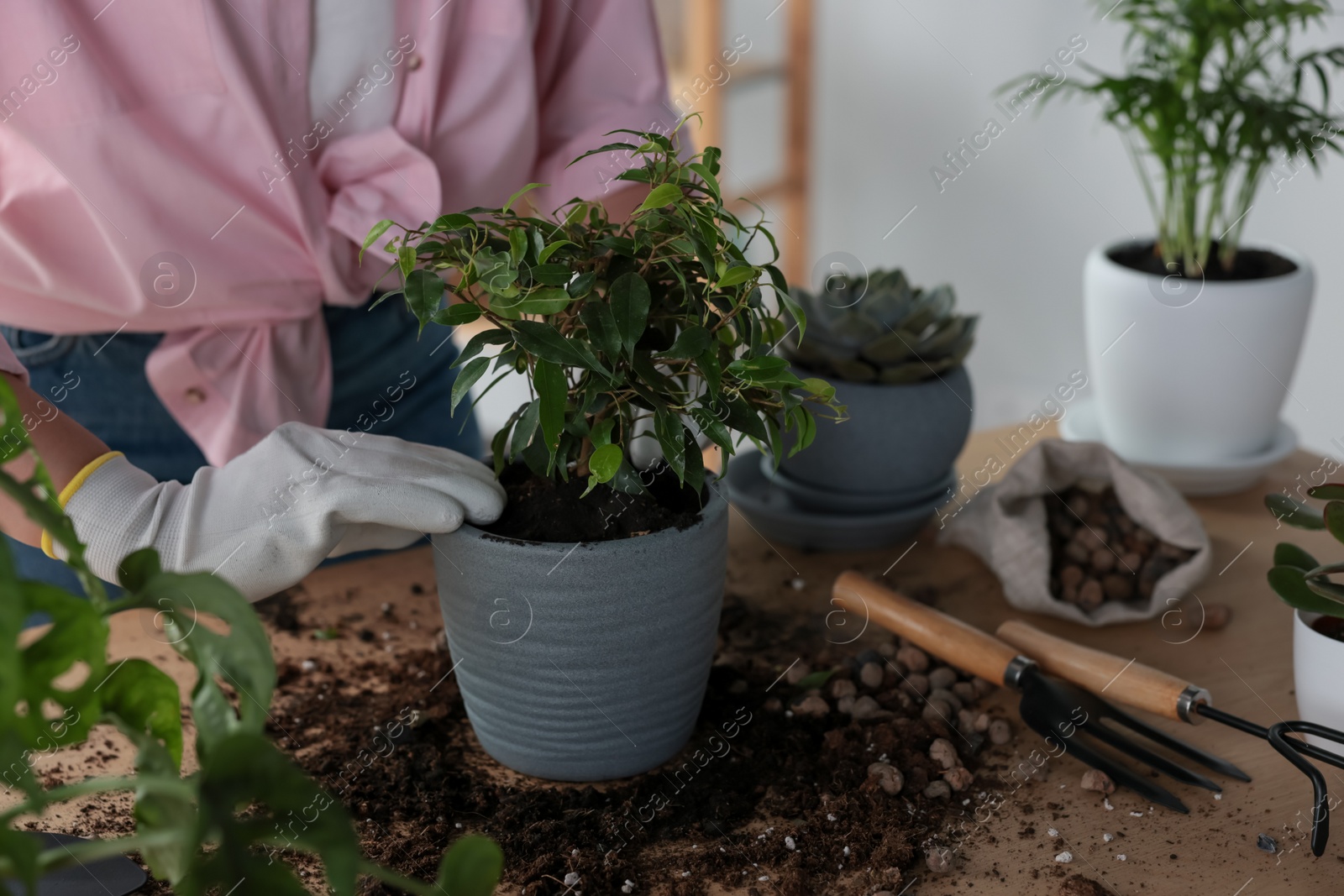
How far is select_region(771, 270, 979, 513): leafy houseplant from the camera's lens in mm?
972

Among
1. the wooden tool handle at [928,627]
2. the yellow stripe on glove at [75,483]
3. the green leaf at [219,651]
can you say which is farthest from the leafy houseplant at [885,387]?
the green leaf at [219,651]

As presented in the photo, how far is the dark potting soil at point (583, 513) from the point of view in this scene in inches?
27.0

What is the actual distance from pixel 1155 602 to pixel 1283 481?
0.38 meters

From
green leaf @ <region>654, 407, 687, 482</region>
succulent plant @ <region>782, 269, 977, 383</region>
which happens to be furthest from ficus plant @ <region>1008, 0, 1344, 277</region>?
green leaf @ <region>654, 407, 687, 482</region>

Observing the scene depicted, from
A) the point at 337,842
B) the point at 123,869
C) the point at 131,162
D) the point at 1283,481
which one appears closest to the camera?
the point at 337,842

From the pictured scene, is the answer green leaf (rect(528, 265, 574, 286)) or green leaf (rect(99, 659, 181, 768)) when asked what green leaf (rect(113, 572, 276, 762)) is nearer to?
green leaf (rect(99, 659, 181, 768))

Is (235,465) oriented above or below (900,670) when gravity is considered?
above

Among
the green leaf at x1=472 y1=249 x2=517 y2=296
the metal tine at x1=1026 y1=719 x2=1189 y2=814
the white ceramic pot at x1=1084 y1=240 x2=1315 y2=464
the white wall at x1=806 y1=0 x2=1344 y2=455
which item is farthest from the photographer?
the white wall at x1=806 y1=0 x2=1344 y2=455

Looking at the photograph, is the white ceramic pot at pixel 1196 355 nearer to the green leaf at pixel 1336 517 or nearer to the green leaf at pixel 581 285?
the green leaf at pixel 1336 517

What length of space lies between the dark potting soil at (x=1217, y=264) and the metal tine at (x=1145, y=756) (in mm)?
572

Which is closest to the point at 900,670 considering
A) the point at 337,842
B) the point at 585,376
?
the point at 585,376

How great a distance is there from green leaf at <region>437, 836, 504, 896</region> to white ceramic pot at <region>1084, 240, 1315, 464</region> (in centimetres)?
93

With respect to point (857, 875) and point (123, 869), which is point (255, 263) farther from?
point (857, 875)

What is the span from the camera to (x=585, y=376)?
26.2 inches
